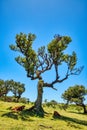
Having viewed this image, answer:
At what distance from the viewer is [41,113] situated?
138 ft

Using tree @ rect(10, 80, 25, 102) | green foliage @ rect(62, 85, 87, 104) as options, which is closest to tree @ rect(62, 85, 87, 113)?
green foliage @ rect(62, 85, 87, 104)

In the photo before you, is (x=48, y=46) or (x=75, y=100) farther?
(x=75, y=100)

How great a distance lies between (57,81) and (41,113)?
7.41m

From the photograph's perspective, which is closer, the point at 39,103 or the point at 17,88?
the point at 39,103

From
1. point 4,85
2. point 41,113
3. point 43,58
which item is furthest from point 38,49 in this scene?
point 4,85

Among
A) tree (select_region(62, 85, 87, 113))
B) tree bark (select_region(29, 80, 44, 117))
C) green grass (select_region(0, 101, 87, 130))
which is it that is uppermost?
tree (select_region(62, 85, 87, 113))

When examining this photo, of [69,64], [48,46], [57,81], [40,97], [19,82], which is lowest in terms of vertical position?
[40,97]

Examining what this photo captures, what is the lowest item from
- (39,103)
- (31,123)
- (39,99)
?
(31,123)

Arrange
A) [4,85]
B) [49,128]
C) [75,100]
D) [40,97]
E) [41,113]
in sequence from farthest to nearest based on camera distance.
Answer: [4,85], [75,100], [40,97], [41,113], [49,128]

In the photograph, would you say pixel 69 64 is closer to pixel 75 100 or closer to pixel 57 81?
pixel 57 81

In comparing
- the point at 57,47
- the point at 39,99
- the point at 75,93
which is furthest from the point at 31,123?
the point at 75,93

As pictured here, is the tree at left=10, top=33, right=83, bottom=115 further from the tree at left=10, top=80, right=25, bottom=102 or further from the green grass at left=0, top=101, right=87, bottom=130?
the tree at left=10, top=80, right=25, bottom=102

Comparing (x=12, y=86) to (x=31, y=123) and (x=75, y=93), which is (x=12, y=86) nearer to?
(x=75, y=93)

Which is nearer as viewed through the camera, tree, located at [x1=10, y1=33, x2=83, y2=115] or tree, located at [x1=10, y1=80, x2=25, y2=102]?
tree, located at [x1=10, y1=33, x2=83, y2=115]
